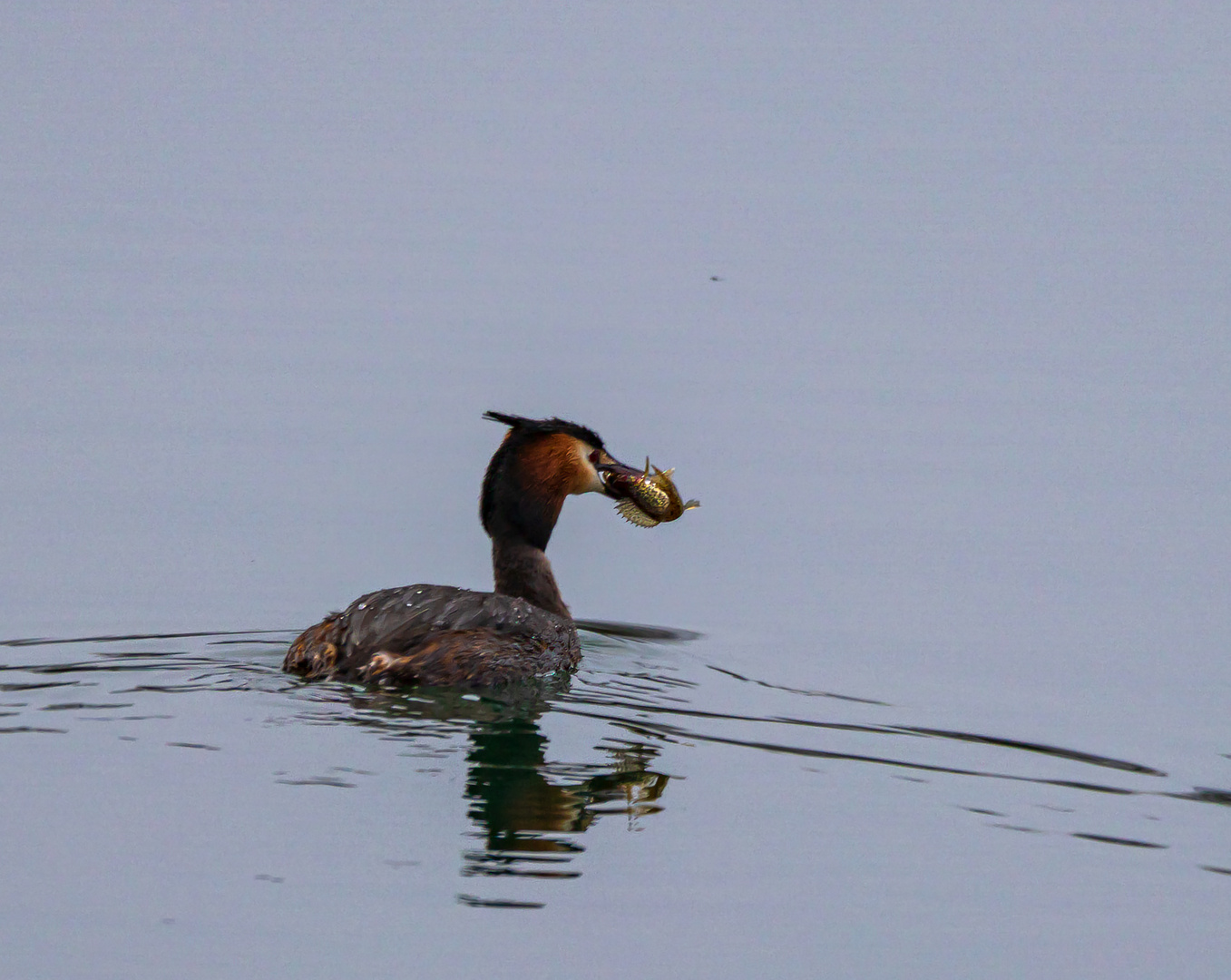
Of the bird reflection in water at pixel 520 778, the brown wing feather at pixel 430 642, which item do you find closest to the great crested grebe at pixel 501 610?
the brown wing feather at pixel 430 642

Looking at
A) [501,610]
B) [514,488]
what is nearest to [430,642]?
[501,610]

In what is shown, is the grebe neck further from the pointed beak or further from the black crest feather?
the pointed beak

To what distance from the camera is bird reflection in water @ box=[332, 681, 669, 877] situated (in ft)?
26.2

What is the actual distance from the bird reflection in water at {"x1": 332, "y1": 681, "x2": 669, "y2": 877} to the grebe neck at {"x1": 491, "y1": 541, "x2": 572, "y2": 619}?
1163mm

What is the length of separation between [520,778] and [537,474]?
2.84 meters

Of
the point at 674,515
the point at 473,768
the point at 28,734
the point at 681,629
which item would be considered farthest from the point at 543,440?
the point at 28,734

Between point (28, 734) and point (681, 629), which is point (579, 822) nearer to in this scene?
point (28, 734)

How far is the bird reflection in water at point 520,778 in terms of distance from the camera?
7996 millimetres

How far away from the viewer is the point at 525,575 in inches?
445

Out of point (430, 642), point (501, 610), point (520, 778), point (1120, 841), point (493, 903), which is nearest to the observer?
point (493, 903)

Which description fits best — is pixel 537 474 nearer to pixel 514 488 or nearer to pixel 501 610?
pixel 514 488

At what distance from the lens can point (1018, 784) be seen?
9.27m

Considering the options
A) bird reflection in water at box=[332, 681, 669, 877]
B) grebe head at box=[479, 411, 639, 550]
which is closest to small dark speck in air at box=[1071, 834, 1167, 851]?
bird reflection in water at box=[332, 681, 669, 877]

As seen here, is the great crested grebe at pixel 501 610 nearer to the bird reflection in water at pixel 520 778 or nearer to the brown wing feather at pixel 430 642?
the brown wing feather at pixel 430 642
